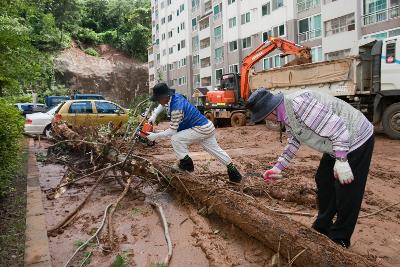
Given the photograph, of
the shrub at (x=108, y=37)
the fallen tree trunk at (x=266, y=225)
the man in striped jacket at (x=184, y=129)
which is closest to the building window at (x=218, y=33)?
the shrub at (x=108, y=37)

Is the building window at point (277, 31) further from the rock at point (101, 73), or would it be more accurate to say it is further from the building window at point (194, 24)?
the rock at point (101, 73)

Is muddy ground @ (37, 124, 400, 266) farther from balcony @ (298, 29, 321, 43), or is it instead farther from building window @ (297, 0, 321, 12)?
building window @ (297, 0, 321, 12)

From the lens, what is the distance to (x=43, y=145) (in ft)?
44.6

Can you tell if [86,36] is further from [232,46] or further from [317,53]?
[317,53]

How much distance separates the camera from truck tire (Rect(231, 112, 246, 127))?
62.5ft

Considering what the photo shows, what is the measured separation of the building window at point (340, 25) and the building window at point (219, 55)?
14.6 meters

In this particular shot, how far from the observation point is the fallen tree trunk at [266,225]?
3082 mm

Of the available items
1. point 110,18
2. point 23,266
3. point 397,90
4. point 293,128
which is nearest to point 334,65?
point 397,90

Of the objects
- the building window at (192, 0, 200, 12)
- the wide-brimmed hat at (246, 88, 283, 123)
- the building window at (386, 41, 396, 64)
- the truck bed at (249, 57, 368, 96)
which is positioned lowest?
the wide-brimmed hat at (246, 88, 283, 123)

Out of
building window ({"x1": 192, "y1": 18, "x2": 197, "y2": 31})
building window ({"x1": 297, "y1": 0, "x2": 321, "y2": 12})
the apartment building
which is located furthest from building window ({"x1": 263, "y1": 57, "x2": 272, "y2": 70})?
building window ({"x1": 192, "y1": 18, "x2": 197, "y2": 31})

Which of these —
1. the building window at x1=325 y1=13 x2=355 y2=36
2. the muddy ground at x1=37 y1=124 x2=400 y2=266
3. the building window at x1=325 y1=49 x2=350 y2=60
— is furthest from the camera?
the building window at x1=325 y1=49 x2=350 y2=60

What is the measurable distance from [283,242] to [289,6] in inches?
1120

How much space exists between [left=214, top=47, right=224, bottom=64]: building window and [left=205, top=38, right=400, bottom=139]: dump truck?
84.7ft

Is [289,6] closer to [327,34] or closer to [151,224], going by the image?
[327,34]
